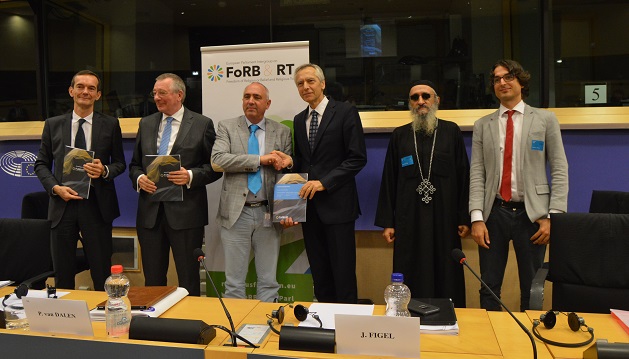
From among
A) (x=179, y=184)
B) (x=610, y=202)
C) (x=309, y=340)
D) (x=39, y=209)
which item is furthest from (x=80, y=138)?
(x=610, y=202)

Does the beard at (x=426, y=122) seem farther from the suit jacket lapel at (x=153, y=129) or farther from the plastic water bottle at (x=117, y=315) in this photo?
the plastic water bottle at (x=117, y=315)

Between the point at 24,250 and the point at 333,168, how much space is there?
1783 millimetres

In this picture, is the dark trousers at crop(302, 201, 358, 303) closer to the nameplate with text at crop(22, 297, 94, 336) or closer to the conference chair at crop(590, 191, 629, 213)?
the conference chair at crop(590, 191, 629, 213)

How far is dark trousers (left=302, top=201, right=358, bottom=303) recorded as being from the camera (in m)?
3.15

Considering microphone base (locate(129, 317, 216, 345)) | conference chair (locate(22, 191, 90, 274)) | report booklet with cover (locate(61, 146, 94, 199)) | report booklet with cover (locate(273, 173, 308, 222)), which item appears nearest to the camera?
microphone base (locate(129, 317, 216, 345))

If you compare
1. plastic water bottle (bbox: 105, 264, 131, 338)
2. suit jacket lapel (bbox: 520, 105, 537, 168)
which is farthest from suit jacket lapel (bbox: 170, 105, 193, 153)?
suit jacket lapel (bbox: 520, 105, 537, 168)

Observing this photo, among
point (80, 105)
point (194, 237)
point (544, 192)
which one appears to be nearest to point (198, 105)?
point (80, 105)

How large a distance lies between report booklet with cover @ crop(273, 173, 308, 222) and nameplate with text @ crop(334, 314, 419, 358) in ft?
5.63

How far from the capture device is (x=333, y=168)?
3.16 metres

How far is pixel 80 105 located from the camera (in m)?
3.29

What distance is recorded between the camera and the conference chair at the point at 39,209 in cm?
338

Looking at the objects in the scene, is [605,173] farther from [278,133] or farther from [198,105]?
[198,105]

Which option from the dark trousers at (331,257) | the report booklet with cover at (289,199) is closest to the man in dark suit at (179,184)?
the report booklet with cover at (289,199)

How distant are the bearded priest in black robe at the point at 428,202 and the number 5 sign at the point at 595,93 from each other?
1.88 metres
